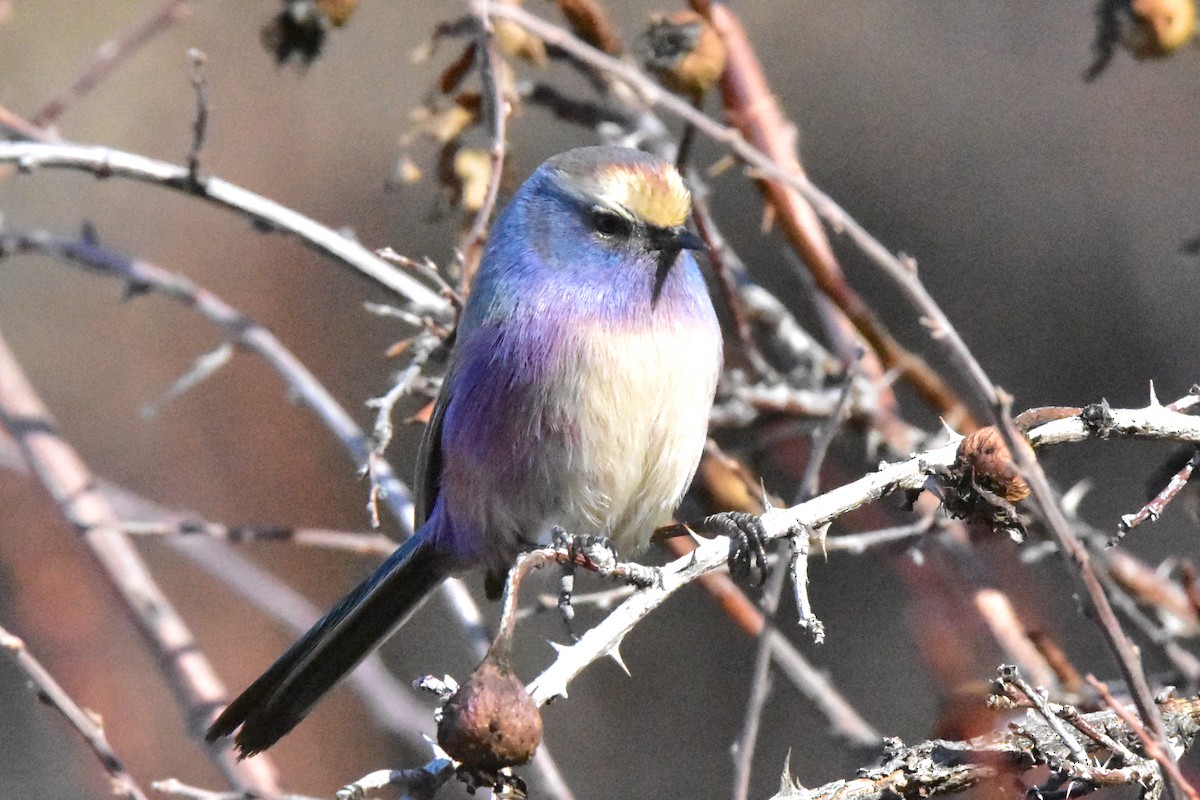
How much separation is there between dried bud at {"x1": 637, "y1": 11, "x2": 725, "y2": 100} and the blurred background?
2.28 meters

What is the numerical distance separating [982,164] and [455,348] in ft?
12.6

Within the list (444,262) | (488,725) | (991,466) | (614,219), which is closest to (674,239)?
(614,219)

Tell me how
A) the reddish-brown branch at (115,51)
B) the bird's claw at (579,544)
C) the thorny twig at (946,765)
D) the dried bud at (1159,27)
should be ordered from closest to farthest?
the thorny twig at (946,765), the bird's claw at (579,544), the dried bud at (1159,27), the reddish-brown branch at (115,51)

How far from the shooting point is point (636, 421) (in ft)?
10.3

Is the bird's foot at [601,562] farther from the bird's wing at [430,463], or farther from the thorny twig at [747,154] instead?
the thorny twig at [747,154]

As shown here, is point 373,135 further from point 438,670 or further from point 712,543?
point 712,543

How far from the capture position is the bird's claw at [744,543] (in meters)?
2.65

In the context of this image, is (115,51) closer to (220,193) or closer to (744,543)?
(220,193)

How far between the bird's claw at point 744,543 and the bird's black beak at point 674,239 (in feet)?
2.15

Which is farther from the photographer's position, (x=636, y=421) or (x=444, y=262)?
(x=444, y=262)

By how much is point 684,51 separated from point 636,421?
1027 millimetres

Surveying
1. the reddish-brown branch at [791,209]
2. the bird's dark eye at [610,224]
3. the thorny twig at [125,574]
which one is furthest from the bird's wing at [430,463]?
the reddish-brown branch at [791,209]

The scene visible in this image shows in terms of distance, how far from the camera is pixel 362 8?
7574 millimetres

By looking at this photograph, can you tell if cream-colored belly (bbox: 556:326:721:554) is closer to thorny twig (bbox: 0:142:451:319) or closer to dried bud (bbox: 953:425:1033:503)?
thorny twig (bbox: 0:142:451:319)
